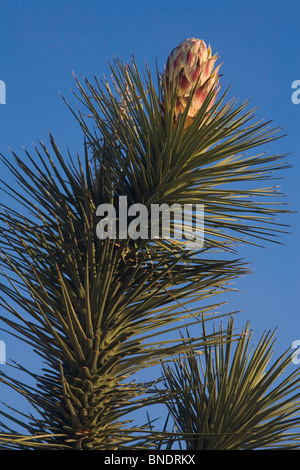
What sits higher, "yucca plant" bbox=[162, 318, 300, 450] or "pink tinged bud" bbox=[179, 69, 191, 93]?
"pink tinged bud" bbox=[179, 69, 191, 93]

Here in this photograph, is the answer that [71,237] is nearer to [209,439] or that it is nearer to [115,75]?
[115,75]

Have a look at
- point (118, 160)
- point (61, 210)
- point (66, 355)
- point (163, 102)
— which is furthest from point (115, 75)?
point (66, 355)

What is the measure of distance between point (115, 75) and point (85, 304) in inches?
31.5

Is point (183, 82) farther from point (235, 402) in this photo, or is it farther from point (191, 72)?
point (235, 402)

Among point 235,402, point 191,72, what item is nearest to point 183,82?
point 191,72

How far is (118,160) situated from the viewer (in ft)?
5.73

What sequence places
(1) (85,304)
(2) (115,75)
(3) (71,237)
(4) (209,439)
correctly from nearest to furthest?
(1) (85,304), (3) (71,237), (4) (209,439), (2) (115,75)

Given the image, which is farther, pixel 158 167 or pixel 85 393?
pixel 158 167

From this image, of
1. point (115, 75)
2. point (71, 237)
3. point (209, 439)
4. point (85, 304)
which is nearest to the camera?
point (85, 304)

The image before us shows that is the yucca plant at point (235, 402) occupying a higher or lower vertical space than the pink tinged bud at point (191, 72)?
lower

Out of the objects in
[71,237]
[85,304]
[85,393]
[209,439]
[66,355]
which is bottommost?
[209,439]

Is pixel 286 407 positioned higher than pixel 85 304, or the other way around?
pixel 85 304

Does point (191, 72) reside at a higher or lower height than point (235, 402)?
higher

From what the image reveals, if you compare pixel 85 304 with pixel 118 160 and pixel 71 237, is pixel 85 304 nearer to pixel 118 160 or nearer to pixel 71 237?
pixel 71 237
